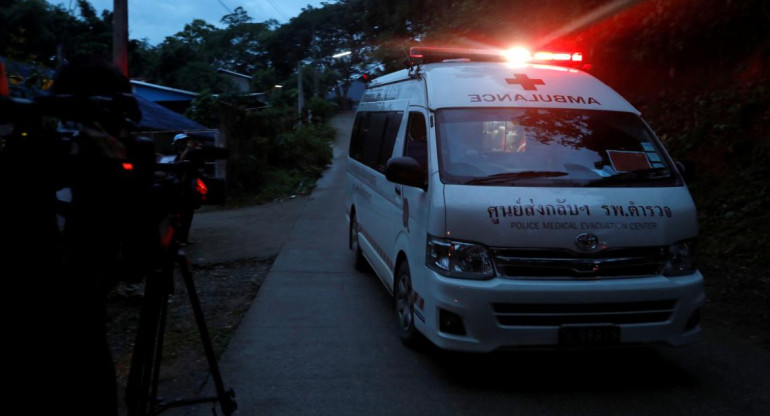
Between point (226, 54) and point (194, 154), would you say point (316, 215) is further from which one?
point (226, 54)

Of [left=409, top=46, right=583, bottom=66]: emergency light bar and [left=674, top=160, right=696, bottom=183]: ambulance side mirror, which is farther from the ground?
[left=409, top=46, right=583, bottom=66]: emergency light bar

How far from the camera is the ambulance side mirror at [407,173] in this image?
17.0 feet

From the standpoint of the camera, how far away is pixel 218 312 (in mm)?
6914

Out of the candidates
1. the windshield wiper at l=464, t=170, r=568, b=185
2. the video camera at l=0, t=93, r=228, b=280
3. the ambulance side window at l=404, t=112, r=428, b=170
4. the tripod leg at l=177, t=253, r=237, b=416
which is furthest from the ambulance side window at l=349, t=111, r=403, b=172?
the video camera at l=0, t=93, r=228, b=280

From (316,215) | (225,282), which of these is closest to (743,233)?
(225,282)

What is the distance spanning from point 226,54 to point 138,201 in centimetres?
6534

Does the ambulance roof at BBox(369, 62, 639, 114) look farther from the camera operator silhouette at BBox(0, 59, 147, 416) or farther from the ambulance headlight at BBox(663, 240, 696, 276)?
the camera operator silhouette at BBox(0, 59, 147, 416)

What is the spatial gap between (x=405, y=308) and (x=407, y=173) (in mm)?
1193

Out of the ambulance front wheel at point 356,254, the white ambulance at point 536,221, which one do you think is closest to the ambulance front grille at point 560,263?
the white ambulance at point 536,221

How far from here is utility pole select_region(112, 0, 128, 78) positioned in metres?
11.5

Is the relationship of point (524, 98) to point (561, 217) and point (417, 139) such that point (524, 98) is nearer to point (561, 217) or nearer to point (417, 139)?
point (417, 139)

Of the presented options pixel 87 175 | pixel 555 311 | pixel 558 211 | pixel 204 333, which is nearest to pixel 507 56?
pixel 558 211

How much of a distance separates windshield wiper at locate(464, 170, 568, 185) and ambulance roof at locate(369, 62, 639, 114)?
0.72m

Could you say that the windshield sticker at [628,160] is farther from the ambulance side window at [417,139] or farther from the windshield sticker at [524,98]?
the ambulance side window at [417,139]
